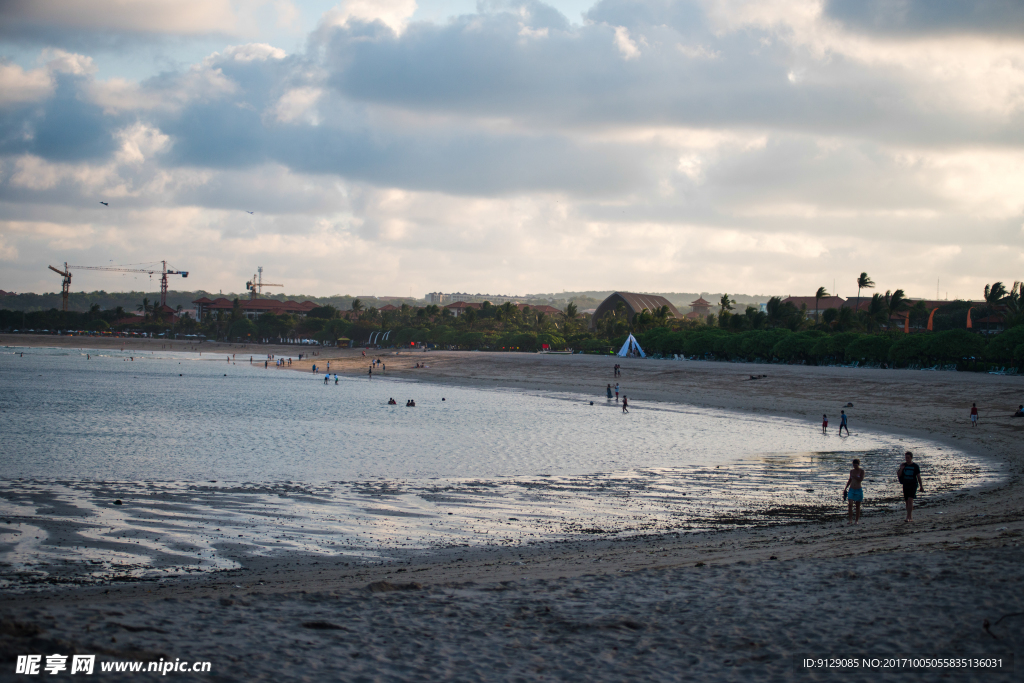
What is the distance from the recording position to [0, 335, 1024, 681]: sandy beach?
6.56 meters

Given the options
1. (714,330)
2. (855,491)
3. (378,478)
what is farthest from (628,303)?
(855,491)

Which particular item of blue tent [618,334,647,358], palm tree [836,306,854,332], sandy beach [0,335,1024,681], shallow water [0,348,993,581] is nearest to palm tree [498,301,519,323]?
blue tent [618,334,647,358]

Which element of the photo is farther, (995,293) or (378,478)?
(995,293)

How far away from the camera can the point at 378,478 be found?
18531 millimetres

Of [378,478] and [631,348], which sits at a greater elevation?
[631,348]

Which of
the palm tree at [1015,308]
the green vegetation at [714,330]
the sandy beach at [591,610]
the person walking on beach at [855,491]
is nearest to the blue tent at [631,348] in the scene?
the green vegetation at [714,330]

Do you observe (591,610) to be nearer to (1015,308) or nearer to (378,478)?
(378,478)

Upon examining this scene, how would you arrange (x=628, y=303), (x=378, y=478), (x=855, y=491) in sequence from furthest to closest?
1. (x=628, y=303)
2. (x=378, y=478)
3. (x=855, y=491)

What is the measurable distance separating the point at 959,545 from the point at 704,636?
16.2 ft

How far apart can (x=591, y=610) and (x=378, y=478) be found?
11421 millimetres

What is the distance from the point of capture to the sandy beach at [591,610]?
6562mm

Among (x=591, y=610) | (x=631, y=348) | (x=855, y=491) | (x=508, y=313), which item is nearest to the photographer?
(x=591, y=610)

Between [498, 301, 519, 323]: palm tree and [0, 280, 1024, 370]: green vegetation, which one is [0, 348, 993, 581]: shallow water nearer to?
[0, 280, 1024, 370]: green vegetation

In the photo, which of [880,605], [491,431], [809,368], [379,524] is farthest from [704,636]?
[809,368]
